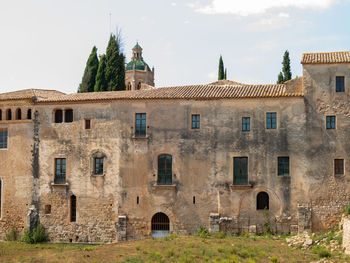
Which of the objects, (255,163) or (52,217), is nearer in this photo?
(255,163)

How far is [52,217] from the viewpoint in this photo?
37562mm

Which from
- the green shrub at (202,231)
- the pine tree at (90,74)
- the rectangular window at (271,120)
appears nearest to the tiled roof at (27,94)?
the green shrub at (202,231)

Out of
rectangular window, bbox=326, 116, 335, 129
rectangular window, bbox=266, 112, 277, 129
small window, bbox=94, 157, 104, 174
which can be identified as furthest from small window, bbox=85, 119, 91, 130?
rectangular window, bbox=326, 116, 335, 129

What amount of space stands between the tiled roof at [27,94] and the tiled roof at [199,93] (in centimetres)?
88

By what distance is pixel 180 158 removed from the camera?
36.0 meters

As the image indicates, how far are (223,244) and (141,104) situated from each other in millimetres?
11115

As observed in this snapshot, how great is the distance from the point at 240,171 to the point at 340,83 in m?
8.50

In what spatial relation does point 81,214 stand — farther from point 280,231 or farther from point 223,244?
point 280,231

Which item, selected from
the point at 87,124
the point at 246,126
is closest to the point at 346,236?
the point at 246,126

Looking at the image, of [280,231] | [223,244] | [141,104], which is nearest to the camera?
[223,244]

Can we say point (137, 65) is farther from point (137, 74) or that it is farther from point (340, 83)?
point (340, 83)

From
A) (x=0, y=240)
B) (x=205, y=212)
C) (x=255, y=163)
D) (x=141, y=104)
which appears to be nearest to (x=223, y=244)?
(x=205, y=212)

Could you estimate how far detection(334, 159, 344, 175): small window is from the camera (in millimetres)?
33969

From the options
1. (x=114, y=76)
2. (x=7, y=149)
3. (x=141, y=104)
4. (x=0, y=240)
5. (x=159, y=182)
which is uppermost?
(x=114, y=76)
